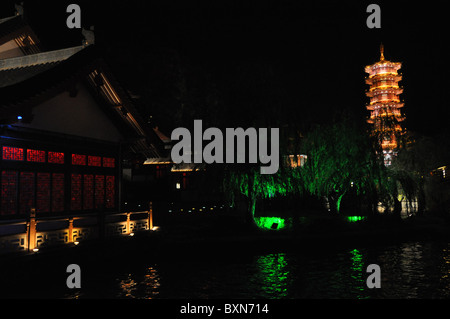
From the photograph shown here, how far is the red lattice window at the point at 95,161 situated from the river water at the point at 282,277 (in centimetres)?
418

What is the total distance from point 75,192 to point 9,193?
255 cm

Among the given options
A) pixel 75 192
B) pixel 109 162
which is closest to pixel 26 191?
pixel 75 192

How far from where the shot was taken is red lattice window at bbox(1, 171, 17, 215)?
12.6 meters

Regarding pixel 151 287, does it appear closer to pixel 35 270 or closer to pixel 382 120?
pixel 35 270

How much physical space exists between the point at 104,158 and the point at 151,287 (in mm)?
6802

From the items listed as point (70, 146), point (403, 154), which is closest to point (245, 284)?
point (70, 146)

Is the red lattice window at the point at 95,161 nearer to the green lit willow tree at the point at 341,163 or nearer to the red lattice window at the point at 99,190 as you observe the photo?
the red lattice window at the point at 99,190

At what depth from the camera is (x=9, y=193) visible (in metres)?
12.8

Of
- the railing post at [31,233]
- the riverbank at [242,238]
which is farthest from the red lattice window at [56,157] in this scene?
the railing post at [31,233]

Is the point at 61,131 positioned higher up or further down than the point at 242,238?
higher up

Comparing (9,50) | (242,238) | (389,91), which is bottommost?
(242,238)

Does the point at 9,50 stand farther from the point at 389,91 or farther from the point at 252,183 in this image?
the point at 389,91

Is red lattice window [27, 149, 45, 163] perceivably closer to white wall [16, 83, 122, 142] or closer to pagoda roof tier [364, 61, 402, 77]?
white wall [16, 83, 122, 142]

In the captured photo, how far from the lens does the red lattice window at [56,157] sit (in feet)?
46.4
